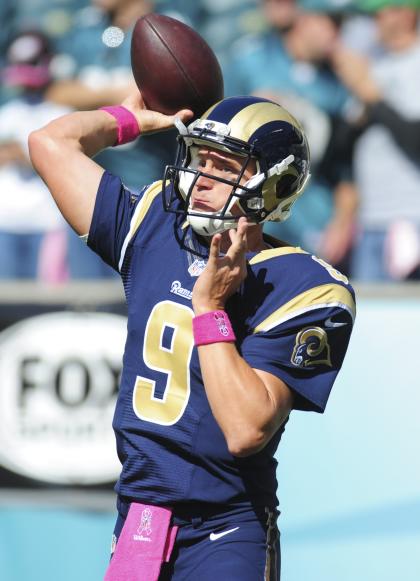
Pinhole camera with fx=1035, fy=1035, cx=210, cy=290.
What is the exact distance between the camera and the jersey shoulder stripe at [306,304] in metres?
2.41

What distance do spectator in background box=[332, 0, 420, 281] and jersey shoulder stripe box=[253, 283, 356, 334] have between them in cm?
315

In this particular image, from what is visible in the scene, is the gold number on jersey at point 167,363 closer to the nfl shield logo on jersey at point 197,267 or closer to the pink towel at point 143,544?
the nfl shield logo on jersey at point 197,267

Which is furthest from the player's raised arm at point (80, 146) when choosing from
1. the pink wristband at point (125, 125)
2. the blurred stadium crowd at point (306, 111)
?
the blurred stadium crowd at point (306, 111)

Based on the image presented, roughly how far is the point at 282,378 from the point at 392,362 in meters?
2.05

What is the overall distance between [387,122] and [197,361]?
357cm

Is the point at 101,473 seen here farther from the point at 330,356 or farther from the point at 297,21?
the point at 297,21

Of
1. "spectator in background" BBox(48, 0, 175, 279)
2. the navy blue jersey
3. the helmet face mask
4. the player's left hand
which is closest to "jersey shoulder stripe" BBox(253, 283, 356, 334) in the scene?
the navy blue jersey

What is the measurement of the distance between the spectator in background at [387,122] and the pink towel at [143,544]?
3.31 meters

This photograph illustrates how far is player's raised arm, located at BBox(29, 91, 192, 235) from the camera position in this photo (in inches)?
102

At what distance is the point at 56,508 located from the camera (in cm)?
441

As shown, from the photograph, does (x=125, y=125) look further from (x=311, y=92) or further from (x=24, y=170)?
(x=24, y=170)

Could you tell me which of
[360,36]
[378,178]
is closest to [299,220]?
[378,178]

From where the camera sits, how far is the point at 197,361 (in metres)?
2.41

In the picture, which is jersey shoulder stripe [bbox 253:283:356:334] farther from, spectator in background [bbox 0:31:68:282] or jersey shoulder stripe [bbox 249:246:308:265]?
spectator in background [bbox 0:31:68:282]
